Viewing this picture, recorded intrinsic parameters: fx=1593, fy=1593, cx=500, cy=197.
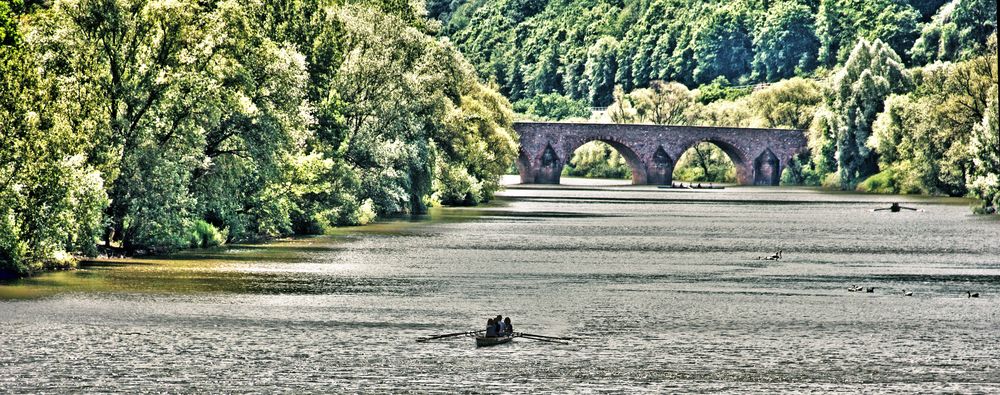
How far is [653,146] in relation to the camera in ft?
462

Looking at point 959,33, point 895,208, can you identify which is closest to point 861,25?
point 959,33

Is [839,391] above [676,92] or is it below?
below

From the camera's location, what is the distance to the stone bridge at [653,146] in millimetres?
137375

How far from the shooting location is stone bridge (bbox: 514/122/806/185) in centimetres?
13738

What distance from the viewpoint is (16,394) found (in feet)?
79.2

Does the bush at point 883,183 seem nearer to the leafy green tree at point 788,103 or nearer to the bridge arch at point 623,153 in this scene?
the leafy green tree at point 788,103

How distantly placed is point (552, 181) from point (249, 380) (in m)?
113

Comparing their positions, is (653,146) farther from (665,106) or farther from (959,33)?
(959,33)

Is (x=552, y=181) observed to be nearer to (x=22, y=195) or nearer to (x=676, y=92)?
(x=676, y=92)

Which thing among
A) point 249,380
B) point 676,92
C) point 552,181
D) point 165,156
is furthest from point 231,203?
point 676,92

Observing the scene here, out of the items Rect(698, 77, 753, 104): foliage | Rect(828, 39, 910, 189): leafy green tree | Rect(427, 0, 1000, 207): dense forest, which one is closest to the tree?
Rect(427, 0, 1000, 207): dense forest

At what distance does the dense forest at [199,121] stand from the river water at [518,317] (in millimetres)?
1541

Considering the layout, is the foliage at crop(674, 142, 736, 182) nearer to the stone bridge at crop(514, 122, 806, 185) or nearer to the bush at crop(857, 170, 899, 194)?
the stone bridge at crop(514, 122, 806, 185)

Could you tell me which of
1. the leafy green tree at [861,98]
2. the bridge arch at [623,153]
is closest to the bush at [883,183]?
the leafy green tree at [861,98]
